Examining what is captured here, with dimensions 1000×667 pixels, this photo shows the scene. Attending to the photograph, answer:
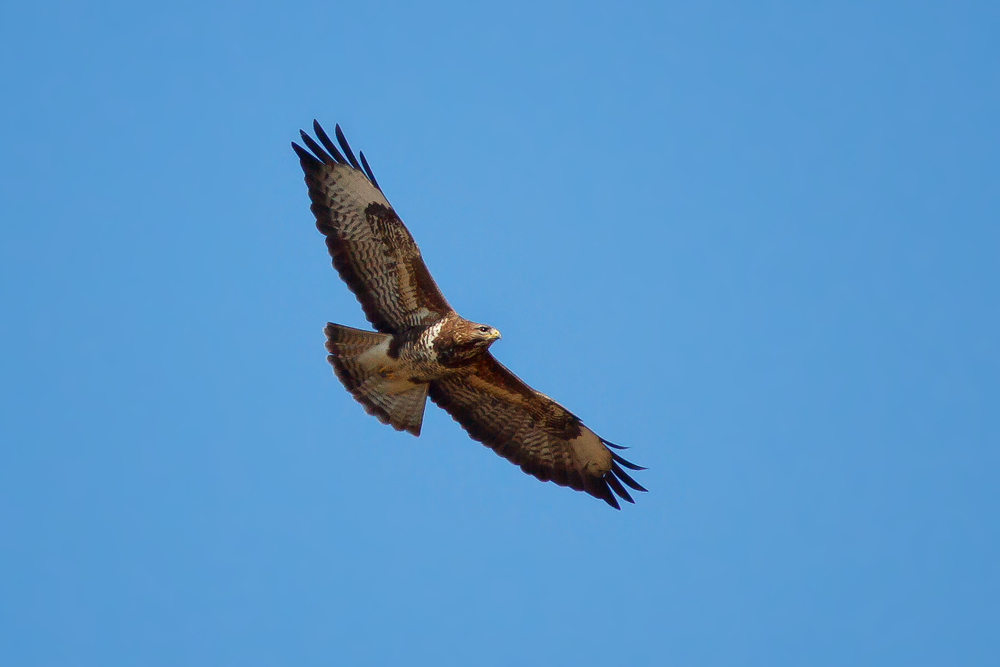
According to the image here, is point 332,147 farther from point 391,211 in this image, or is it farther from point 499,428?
point 499,428

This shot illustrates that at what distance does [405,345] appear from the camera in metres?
11.6

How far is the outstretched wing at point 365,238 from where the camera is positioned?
446 inches

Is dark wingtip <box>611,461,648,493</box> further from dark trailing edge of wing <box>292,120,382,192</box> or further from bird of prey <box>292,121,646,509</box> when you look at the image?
dark trailing edge of wing <box>292,120,382,192</box>

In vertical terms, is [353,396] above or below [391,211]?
below

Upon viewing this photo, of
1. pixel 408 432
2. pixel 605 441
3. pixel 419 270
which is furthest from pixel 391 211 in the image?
pixel 605 441

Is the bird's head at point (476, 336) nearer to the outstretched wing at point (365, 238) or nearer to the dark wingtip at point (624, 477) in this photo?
the outstretched wing at point (365, 238)

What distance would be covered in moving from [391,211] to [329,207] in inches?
25.0

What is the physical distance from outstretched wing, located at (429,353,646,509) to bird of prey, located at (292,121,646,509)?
1 centimetres

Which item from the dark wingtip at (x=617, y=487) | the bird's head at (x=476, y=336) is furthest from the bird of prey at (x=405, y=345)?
the dark wingtip at (x=617, y=487)

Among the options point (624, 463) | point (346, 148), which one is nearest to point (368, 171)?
point (346, 148)

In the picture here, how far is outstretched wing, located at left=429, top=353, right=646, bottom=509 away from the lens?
1216 centimetres

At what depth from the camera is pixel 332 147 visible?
1145 centimetres

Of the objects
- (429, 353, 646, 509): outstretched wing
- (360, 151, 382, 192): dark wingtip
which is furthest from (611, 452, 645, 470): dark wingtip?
(360, 151, 382, 192): dark wingtip

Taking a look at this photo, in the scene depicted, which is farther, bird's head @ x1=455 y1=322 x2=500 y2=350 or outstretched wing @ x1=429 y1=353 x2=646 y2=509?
outstretched wing @ x1=429 y1=353 x2=646 y2=509
